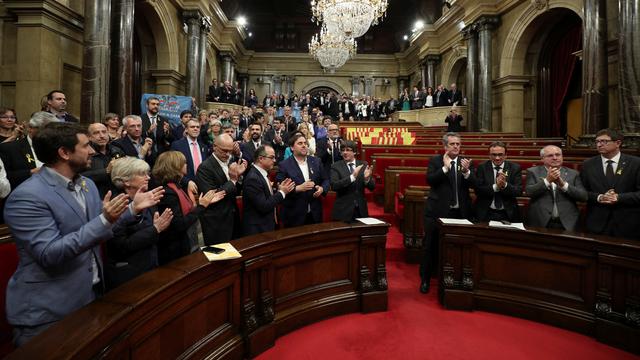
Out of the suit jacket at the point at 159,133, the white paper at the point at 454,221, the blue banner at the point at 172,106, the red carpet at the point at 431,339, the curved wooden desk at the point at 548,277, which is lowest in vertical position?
the red carpet at the point at 431,339

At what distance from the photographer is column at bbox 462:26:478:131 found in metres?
11.7

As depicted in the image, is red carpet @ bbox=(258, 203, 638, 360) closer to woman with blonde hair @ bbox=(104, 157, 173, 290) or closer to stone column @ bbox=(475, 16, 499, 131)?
woman with blonde hair @ bbox=(104, 157, 173, 290)

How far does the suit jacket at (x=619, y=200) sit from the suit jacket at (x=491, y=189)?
0.52 m

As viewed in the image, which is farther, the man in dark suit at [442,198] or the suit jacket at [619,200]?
the man in dark suit at [442,198]

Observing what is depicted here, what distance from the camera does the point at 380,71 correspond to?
67.9 ft

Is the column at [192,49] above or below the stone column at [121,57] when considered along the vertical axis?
above

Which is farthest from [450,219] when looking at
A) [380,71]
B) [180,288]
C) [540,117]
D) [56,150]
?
[380,71]

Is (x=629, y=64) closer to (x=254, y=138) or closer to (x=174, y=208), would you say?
(x=254, y=138)

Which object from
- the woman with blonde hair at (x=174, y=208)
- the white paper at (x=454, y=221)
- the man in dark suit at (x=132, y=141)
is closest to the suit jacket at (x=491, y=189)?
the white paper at (x=454, y=221)

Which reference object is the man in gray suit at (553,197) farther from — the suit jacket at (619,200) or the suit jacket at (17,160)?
the suit jacket at (17,160)

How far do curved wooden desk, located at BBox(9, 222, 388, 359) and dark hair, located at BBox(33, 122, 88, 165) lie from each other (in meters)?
0.58

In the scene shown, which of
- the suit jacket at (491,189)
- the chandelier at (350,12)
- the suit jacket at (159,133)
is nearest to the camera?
the suit jacket at (491,189)

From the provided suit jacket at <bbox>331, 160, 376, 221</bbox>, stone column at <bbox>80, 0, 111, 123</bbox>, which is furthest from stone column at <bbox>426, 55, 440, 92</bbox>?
suit jacket at <bbox>331, 160, 376, 221</bbox>

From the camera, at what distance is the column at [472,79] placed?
1169cm
